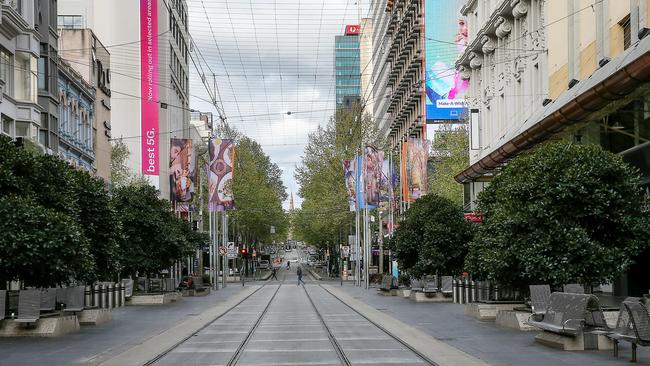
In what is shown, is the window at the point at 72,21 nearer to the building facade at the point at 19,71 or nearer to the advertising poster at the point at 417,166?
the building facade at the point at 19,71

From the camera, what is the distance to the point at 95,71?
67.1m

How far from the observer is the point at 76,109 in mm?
59031

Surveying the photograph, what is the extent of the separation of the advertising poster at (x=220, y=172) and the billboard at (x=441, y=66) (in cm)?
3777

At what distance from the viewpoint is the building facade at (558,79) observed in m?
26.5

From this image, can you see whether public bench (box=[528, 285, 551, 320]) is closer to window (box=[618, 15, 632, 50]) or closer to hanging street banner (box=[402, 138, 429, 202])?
window (box=[618, 15, 632, 50])

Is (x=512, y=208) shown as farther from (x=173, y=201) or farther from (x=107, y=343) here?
(x=173, y=201)

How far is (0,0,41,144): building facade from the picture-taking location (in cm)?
4244

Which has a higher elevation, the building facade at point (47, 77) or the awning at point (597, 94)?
the building facade at point (47, 77)

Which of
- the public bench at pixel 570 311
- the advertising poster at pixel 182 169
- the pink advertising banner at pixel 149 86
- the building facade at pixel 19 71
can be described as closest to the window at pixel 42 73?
the building facade at pixel 19 71

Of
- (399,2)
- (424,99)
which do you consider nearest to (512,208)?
(424,99)

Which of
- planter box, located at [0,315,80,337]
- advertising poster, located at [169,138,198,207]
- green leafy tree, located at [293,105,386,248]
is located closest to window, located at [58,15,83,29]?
green leafy tree, located at [293,105,386,248]

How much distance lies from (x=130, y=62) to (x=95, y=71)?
15187 millimetres

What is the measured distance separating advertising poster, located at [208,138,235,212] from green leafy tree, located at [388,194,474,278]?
15037mm

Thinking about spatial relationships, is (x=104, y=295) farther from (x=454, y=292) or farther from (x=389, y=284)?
(x=389, y=284)
